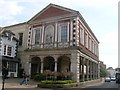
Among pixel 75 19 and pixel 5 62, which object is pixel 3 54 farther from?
pixel 75 19

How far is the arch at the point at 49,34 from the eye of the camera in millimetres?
27294

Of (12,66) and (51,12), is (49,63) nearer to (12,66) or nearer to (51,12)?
(12,66)

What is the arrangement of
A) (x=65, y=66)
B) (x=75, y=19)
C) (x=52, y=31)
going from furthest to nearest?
1. (x=65, y=66)
2. (x=52, y=31)
3. (x=75, y=19)

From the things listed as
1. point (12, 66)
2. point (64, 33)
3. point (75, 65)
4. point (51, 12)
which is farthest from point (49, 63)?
point (51, 12)

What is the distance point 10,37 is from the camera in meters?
28.3

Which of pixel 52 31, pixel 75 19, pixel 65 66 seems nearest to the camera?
pixel 75 19

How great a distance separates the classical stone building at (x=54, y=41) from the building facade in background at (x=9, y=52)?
167 cm

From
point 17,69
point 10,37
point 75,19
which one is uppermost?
point 75,19

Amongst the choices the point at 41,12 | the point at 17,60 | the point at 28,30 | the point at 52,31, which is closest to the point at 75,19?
the point at 52,31

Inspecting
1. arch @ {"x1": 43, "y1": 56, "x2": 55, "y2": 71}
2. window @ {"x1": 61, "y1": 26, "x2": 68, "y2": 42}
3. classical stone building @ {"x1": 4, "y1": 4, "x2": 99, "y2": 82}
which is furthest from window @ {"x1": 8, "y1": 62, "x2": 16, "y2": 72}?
window @ {"x1": 61, "y1": 26, "x2": 68, "y2": 42}

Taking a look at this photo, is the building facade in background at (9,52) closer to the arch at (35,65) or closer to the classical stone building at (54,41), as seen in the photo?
the classical stone building at (54,41)

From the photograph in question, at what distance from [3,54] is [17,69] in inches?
151

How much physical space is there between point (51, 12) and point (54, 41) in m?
5.02

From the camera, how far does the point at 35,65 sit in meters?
30.3
